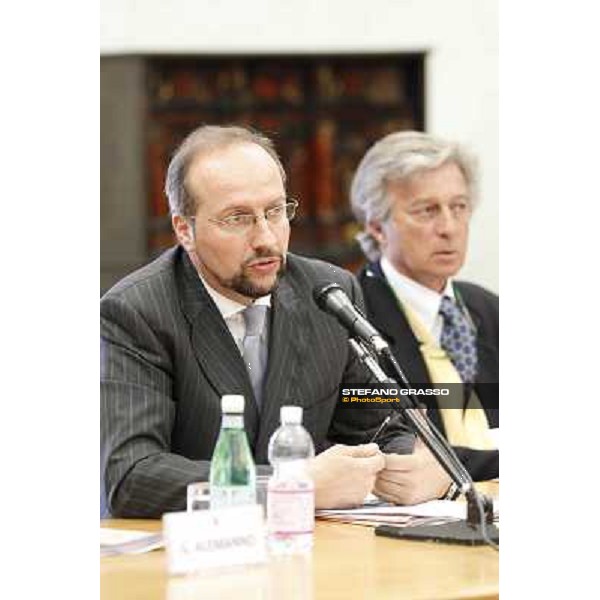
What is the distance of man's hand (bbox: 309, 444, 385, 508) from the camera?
2.36 metres

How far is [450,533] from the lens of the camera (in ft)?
7.41

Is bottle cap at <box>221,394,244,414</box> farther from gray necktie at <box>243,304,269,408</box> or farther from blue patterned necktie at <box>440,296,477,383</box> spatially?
blue patterned necktie at <box>440,296,477,383</box>

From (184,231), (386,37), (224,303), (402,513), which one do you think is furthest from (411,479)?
(386,37)

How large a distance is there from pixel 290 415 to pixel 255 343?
149 millimetres

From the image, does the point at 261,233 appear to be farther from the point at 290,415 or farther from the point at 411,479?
the point at 411,479

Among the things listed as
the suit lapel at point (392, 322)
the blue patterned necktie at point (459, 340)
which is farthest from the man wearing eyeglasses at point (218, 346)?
the blue patterned necktie at point (459, 340)

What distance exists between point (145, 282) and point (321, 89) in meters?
0.46

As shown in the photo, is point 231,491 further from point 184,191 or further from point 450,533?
point 184,191

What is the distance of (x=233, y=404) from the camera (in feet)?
7.61

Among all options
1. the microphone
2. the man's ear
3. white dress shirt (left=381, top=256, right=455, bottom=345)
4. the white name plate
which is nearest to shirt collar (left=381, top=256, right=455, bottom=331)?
white dress shirt (left=381, top=256, right=455, bottom=345)

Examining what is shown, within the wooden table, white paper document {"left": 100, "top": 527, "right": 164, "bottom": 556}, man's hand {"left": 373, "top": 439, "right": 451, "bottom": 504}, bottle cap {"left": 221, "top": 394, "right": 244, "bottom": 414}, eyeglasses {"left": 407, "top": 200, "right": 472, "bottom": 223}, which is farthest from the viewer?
eyeglasses {"left": 407, "top": 200, "right": 472, "bottom": 223}

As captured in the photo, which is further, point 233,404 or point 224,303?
point 224,303

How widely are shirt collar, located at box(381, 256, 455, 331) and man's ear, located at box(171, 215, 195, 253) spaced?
1.27ft
